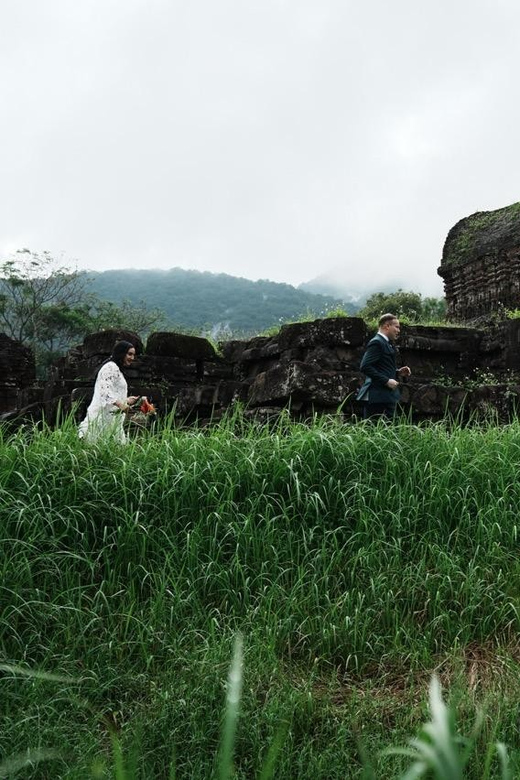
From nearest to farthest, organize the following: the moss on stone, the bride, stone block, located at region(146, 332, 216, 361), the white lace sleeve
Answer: the bride, the white lace sleeve, stone block, located at region(146, 332, 216, 361), the moss on stone

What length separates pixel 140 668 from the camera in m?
3.74

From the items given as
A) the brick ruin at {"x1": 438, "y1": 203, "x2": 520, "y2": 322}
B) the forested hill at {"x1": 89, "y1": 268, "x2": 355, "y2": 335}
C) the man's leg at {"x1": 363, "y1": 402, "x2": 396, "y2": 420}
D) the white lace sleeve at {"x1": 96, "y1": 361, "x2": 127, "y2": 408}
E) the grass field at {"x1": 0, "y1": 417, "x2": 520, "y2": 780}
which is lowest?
the grass field at {"x1": 0, "y1": 417, "x2": 520, "y2": 780}

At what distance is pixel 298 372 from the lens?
7.42 meters

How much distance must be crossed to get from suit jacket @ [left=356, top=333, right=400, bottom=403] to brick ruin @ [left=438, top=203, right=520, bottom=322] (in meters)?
5.81

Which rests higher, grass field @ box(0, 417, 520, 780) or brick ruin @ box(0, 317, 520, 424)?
brick ruin @ box(0, 317, 520, 424)

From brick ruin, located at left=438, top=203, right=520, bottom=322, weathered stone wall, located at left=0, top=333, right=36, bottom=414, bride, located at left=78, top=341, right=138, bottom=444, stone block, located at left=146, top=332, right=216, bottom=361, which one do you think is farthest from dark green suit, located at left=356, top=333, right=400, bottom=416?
weathered stone wall, located at left=0, top=333, right=36, bottom=414

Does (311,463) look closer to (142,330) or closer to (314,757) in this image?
(314,757)

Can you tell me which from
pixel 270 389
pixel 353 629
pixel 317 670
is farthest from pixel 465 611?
pixel 270 389

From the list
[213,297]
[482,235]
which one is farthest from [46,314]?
[213,297]

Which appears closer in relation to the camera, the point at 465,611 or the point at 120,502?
the point at 465,611

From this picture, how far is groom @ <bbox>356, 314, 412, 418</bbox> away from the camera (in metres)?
6.59

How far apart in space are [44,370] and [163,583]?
27684mm

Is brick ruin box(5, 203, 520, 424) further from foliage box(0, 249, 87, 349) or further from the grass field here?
foliage box(0, 249, 87, 349)

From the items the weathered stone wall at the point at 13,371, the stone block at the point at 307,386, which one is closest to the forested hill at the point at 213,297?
the weathered stone wall at the point at 13,371
